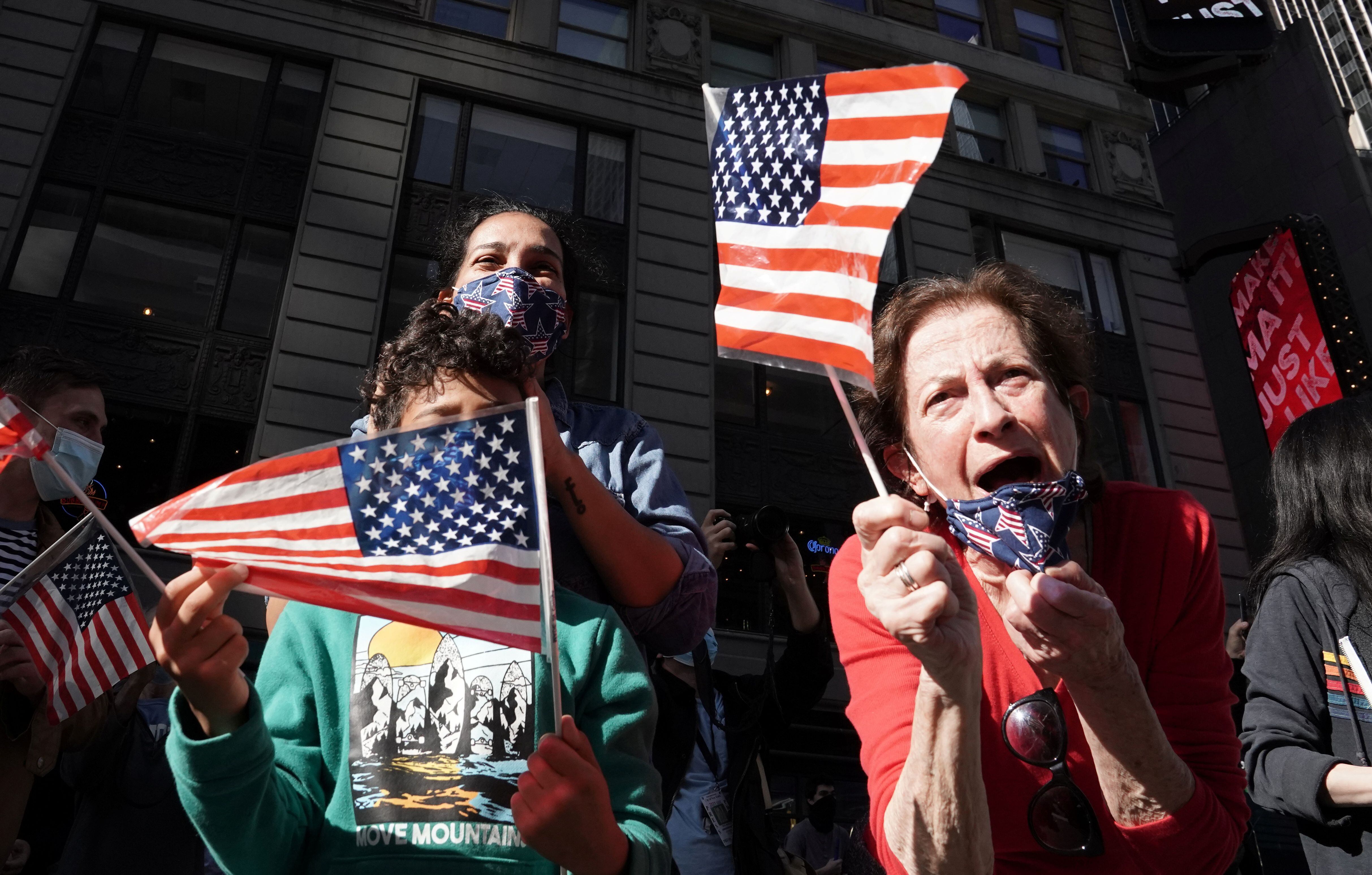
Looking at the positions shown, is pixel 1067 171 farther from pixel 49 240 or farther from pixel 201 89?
pixel 49 240

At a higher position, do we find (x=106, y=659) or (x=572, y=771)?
(x=106, y=659)

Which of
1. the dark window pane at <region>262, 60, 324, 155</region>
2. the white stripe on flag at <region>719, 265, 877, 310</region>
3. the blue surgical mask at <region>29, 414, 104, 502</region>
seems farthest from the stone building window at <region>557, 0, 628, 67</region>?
the white stripe on flag at <region>719, 265, 877, 310</region>

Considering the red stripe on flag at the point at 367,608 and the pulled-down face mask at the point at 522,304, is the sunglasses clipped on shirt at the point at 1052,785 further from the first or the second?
the pulled-down face mask at the point at 522,304

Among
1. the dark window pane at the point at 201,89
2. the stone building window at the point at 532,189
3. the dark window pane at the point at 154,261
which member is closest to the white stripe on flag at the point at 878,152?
the stone building window at the point at 532,189

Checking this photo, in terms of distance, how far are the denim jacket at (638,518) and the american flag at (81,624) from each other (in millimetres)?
877

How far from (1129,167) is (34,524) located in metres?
19.8

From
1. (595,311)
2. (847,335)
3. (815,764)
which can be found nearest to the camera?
(847,335)

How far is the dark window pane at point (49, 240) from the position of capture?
11.8 metres

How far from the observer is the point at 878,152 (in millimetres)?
2365

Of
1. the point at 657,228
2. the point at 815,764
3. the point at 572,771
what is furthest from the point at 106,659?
the point at 657,228

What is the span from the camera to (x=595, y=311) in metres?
14.2

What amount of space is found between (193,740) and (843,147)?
75.8 inches

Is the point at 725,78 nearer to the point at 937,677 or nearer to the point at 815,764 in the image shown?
the point at 815,764

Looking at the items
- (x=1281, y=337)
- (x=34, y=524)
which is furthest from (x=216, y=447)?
(x=1281, y=337)
